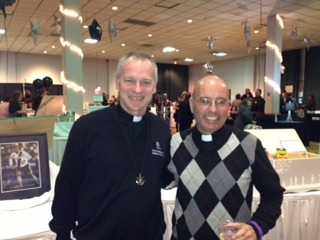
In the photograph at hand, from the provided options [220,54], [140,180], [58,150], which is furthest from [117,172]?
[220,54]

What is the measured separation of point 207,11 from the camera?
7289 millimetres

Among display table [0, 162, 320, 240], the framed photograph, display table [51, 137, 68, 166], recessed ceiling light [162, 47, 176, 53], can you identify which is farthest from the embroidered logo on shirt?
recessed ceiling light [162, 47, 176, 53]

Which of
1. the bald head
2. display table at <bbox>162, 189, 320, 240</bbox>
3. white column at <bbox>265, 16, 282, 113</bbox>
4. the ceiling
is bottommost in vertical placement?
display table at <bbox>162, 189, 320, 240</bbox>

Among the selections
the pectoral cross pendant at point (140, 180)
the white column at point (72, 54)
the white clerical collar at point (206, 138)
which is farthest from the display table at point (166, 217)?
the white column at point (72, 54)

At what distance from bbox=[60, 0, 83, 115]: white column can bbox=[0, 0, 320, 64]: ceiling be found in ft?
2.78

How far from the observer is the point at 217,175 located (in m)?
1.15

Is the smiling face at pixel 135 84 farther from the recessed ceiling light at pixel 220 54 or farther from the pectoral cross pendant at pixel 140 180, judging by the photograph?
the recessed ceiling light at pixel 220 54

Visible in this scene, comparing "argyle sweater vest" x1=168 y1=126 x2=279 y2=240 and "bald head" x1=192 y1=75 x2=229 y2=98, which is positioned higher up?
"bald head" x1=192 y1=75 x2=229 y2=98

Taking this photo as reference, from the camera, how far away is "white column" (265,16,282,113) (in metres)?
7.79

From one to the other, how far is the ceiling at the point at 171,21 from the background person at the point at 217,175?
4690 mm

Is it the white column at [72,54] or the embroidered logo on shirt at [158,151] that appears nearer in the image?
the embroidered logo on shirt at [158,151]

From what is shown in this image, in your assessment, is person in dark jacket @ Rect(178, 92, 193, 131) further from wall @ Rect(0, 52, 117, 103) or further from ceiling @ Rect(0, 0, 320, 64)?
wall @ Rect(0, 52, 117, 103)

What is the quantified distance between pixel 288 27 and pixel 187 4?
3.94m

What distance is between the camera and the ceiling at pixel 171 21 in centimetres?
677
